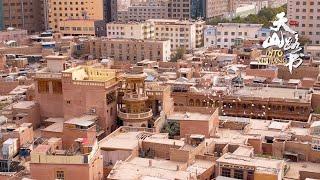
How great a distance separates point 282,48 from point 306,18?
23623mm

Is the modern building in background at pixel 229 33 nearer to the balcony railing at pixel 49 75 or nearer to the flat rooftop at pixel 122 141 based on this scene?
the balcony railing at pixel 49 75

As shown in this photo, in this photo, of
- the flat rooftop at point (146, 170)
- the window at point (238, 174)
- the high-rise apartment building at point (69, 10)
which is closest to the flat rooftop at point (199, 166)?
the flat rooftop at point (146, 170)

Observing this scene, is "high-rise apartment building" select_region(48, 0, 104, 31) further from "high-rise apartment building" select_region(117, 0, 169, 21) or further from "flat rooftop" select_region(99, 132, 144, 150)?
"flat rooftop" select_region(99, 132, 144, 150)

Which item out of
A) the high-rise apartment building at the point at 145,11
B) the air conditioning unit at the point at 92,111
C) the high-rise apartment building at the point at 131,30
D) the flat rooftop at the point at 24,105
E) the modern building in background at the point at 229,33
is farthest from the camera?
the high-rise apartment building at the point at 145,11

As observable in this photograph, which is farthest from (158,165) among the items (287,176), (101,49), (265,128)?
(101,49)

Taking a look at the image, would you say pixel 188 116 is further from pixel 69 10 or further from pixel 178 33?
pixel 69 10

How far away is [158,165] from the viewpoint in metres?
36.3

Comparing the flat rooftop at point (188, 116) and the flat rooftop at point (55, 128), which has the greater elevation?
the flat rooftop at point (188, 116)

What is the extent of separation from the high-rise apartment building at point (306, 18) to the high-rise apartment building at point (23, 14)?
159 feet

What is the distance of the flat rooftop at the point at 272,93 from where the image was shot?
172ft

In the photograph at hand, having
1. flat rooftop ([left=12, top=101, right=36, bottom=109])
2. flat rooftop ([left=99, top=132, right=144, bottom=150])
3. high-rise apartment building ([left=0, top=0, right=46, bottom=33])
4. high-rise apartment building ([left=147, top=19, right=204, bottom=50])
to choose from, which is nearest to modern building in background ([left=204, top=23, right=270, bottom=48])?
high-rise apartment building ([left=147, top=19, right=204, bottom=50])

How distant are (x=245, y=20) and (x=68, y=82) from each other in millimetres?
74985

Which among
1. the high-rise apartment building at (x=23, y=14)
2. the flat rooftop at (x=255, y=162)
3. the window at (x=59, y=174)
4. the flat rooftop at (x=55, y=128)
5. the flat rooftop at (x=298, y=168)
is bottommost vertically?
the flat rooftop at (x=298, y=168)

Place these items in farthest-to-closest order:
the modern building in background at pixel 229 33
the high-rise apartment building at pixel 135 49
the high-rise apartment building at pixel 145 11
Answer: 1. the high-rise apartment building at pixel 145 11
2. the modern building in background at pixel 229 33
3. the high-rise apartment building at pixel 135 49
